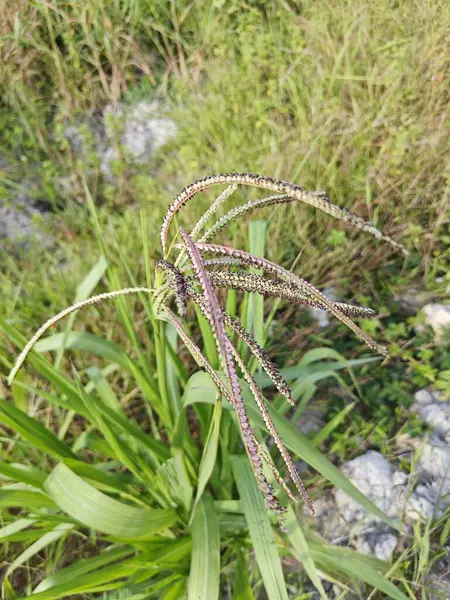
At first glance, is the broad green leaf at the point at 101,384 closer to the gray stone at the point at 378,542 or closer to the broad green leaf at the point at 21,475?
the broad green leaf at the point at 21,475

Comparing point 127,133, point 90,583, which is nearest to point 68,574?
point 90,583

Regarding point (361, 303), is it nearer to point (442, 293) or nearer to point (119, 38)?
point (442, 293)

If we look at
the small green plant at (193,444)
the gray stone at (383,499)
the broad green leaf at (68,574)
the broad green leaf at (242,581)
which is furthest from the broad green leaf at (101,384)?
the gray stone at (383,499)

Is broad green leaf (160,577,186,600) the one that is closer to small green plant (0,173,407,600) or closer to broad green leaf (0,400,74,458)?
small green plant (0,173,407,600)

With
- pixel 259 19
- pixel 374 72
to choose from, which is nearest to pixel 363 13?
pixel 374 72

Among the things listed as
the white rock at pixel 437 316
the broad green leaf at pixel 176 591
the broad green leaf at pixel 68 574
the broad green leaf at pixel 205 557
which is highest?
the broad green leaf at pixel 68 574

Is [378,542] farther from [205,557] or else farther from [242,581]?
[205,557]

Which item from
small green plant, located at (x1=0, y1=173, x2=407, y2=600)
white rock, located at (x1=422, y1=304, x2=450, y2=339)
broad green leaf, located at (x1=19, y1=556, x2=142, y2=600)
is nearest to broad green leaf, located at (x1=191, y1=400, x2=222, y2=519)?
small green plant, located at (x1=0, y1=173, x2=407, y2=600)

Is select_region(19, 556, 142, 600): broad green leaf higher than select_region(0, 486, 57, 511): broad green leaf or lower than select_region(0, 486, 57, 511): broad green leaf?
lower
